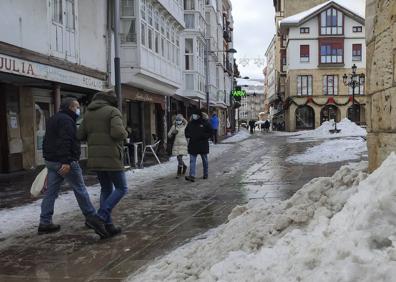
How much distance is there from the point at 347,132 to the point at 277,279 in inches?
1385

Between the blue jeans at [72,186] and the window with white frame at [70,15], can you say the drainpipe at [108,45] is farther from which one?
the blue jeans at [72,186]

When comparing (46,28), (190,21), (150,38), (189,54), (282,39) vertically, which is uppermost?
(282,39)

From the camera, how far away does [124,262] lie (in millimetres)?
5375

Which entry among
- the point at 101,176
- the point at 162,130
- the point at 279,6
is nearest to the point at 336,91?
the point at 279,6

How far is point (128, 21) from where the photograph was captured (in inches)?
735

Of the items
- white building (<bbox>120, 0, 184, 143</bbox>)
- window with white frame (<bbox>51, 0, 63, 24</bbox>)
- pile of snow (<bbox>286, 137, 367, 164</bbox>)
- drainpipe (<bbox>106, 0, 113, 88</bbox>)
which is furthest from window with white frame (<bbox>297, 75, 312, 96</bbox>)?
window with white frame (<bbox>51, 0, 63, 24</bbox>)

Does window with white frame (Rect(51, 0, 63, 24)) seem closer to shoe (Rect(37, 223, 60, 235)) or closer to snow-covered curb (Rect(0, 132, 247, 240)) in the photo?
snow-covered curb (Rect(0, 132, 247, 240))

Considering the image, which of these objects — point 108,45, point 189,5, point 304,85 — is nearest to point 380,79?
point 108,45

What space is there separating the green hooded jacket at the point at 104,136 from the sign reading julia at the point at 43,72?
420 cm

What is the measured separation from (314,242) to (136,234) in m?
3.64

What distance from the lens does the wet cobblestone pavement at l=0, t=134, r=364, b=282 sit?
523cm

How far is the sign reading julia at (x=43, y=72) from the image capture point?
33.0ft

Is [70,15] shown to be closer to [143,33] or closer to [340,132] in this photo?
[143,33]

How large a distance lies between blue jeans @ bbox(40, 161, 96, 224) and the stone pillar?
11.7 feet
